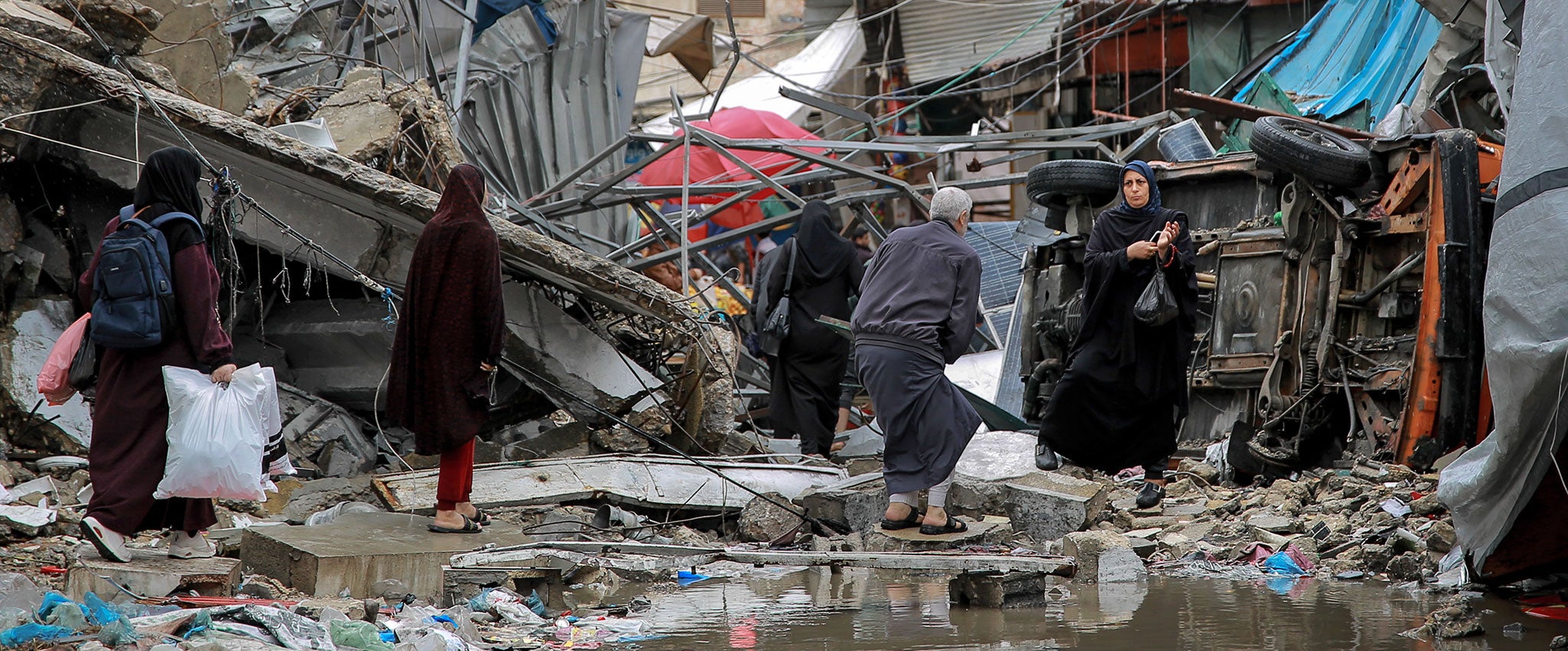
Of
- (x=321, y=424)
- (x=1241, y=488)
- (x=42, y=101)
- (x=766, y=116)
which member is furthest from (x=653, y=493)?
(x=766, y=116)

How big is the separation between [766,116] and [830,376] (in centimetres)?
668

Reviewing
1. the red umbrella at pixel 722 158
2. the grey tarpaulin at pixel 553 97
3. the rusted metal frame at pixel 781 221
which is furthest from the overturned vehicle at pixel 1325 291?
the red umbrella at pixel 722 158

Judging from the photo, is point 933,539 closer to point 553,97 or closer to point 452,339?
point 452,339

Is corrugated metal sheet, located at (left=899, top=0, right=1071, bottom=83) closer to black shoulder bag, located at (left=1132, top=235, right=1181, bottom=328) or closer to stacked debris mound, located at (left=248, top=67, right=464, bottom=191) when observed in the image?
stacked debris mound, located at (left=248, top=67, right=464, bottom=191)

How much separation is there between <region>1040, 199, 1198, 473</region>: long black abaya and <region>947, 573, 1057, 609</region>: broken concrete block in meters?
2.31

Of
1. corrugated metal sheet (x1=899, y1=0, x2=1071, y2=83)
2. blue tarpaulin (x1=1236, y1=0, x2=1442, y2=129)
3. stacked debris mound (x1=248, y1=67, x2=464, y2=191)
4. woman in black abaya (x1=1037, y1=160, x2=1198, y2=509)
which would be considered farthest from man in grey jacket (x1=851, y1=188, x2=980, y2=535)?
corrugated metal sheet (x1=899, y1=0, x2=1071, y2=83)

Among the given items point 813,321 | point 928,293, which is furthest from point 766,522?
point 813,321

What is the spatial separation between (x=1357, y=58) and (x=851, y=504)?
24.9ft

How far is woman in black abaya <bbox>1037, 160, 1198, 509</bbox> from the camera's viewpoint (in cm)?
671

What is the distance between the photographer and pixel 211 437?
450 cm

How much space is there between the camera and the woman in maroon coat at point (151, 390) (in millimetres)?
4617

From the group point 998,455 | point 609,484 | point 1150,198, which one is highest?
point 1150,198

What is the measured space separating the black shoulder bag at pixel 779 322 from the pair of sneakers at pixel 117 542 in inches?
175

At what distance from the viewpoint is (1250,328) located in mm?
7504
